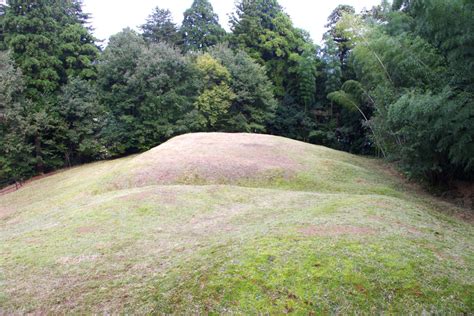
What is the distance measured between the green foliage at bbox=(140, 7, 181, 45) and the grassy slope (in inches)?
1296

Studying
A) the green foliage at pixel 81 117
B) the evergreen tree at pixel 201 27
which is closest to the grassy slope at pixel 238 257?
the green foliage at pixel 81 117

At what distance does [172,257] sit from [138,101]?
25.7 m

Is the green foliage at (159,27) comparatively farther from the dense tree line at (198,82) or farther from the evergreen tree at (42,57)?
the evergreen tree at (42,57)

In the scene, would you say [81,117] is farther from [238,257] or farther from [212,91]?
[238,257]

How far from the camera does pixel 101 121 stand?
2919 cm

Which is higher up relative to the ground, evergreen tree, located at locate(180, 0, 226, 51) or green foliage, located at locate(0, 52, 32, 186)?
evergreen tree, located at locate(180, 0, 226, 51)

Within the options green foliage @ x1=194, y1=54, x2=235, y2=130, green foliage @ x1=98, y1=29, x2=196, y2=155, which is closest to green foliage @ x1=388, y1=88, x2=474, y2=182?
green foliage @ x1=194, y1=54, x2=235, y2=130

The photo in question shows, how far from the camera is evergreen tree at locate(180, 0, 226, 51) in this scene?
39781mm

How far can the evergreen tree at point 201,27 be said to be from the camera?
39781 mm

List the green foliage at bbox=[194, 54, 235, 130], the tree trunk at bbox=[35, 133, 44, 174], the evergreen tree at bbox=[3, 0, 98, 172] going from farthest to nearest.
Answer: the green foliage at bbox=[194, 54, 235, 130]
the evergreen tree at bbox=[3, 0, 98, 172]
the tree trunk at bbox=[35, 133, 44, 174]

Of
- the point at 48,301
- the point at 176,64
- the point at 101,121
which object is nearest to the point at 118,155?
the point at 101,121

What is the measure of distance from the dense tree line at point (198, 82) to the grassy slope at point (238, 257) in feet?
24.4

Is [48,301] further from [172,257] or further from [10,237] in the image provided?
[10,237]

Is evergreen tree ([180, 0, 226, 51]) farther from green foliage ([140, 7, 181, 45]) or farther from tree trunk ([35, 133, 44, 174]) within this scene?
tree trunk ([35, 133, 44, 174])
